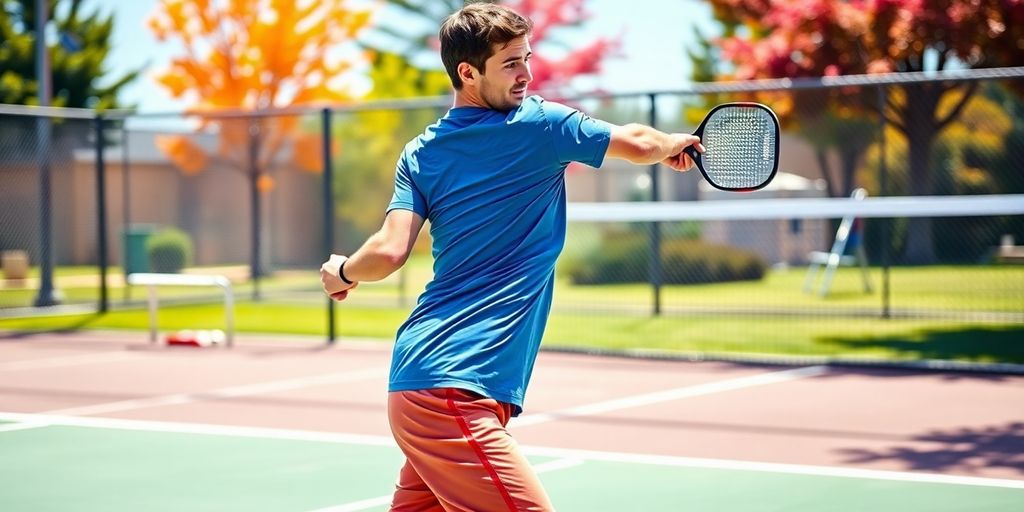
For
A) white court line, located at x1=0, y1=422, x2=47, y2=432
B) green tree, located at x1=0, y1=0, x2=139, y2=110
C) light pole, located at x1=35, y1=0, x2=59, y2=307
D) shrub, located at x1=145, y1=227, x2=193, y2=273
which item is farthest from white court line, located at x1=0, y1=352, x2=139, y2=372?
green tree, located at x1=0, y1=0, x2=139, y2=110

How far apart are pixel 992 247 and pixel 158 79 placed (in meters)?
18.8

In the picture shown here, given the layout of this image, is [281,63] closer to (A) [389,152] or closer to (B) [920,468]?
(A) [389,152]

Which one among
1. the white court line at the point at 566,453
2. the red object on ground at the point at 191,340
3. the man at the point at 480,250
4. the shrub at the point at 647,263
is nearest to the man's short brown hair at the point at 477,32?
the man at the point at 480,250

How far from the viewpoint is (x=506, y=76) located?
148 inches

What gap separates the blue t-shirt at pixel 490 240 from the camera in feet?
12.2

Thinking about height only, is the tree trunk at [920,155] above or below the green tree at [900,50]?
below

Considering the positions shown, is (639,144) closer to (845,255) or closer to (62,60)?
(845,255)

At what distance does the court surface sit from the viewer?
6.95 m

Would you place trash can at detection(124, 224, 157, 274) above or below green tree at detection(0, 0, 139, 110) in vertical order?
below

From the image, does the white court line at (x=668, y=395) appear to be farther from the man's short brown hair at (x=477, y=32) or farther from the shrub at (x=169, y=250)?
the shrub at (x=169, y=250)

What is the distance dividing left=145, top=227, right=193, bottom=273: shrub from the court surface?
10051 mm

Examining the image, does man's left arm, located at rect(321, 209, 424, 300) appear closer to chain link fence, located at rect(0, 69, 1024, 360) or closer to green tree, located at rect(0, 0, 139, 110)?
chain link fence, located at rect(0, 69, 1024, 360)

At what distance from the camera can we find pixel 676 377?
11977 millimetres

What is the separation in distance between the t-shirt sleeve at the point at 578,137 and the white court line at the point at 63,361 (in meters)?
10.3
